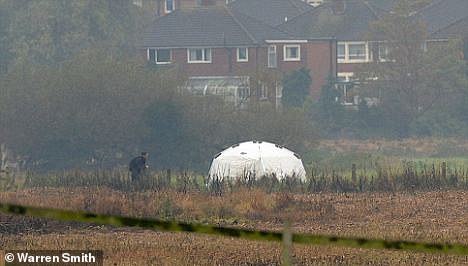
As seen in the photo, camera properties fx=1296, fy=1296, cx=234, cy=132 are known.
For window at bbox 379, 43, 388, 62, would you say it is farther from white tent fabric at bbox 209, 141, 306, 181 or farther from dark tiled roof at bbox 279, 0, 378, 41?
white tent fabric at bbox 209, 141, 306, 181

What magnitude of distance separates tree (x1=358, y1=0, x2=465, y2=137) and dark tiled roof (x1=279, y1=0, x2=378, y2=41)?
10576 mm

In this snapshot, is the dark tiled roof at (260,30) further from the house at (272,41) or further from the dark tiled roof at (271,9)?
the dark tiled roof at (271,9)

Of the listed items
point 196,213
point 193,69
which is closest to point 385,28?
point 193,69

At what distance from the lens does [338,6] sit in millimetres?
105875

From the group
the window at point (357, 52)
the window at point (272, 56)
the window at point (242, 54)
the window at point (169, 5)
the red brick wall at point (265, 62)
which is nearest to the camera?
the red brick wall at point (265, 62)

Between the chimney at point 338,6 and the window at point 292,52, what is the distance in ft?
28.9

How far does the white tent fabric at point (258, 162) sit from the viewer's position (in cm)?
4575

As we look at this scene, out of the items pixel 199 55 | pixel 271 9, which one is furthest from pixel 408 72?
pixel 271 9

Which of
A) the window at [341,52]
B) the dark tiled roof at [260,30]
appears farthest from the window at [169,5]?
the window at [341,52]

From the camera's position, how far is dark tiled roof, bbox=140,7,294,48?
95312 mm

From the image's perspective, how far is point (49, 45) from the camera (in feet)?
292

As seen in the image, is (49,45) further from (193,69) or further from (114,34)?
(193,69)

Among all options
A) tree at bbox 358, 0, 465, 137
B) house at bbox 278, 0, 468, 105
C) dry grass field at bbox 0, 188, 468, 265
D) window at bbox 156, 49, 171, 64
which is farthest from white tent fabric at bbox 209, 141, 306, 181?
window at bbox 156, 49, 171, 64

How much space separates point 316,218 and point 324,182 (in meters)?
8.42
